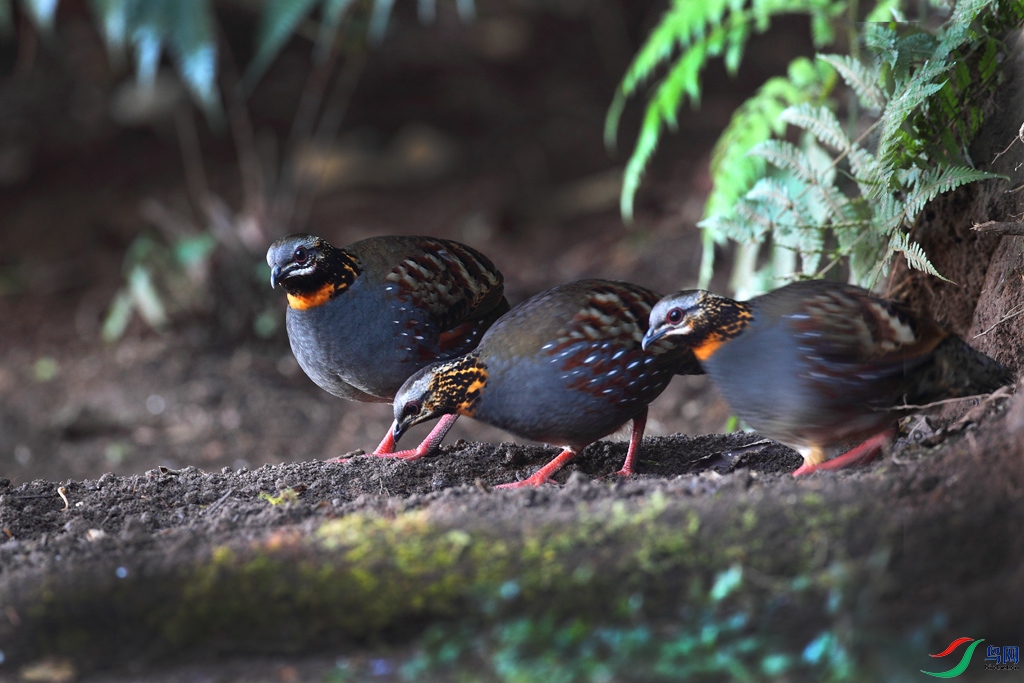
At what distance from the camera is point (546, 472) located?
11.8ft

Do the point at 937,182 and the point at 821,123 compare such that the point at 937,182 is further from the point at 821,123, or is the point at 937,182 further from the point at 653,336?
the point at 653,336

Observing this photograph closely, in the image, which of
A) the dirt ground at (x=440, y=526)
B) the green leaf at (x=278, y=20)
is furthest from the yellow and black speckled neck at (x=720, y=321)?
the green leaf at (x=278, y=20)

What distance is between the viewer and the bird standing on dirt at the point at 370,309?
12.6 ft

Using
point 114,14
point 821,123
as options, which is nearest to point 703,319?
point 821,123

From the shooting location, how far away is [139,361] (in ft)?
25.5

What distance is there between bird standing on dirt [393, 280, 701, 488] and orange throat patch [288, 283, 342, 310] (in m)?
0.58

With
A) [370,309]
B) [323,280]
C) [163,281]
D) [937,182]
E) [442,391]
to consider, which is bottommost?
[163,281]

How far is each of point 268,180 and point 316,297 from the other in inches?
238

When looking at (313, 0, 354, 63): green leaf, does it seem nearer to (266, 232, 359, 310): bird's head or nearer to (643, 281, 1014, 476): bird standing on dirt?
(266, 232, 359, 310): bird's head

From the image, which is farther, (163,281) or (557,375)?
(163,281)

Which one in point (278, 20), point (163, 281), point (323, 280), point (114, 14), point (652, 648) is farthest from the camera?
point (163, 281)

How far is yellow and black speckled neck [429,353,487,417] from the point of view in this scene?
3471 millimetres

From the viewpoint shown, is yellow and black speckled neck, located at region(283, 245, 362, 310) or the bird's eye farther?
yellow and black speckled neck, located at region(283, 245, 362, 310)

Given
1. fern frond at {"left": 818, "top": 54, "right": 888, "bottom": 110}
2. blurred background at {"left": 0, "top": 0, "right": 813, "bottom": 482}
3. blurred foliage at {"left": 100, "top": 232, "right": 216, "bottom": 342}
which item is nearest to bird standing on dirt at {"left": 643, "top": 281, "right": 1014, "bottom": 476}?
fern frond at {"left": 818, "top": 54, "right": 888, "bottom": 110}
